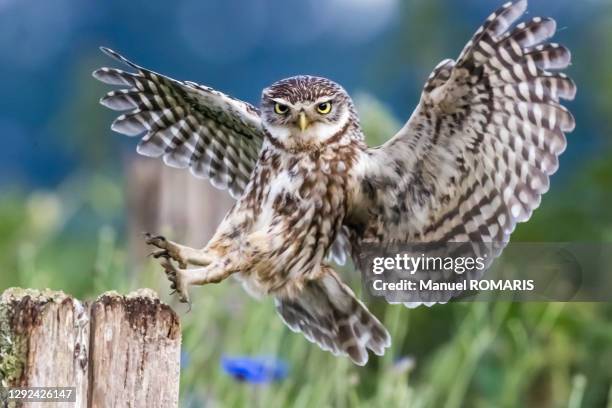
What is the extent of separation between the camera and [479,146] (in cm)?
337

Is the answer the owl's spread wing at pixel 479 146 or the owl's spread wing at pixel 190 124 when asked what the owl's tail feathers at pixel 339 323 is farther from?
the owl's spread wing at pixel 190 124

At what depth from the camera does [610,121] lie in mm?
8492

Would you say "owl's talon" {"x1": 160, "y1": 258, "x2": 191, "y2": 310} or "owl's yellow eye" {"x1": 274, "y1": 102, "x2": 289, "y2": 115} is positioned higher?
"owl's yellow eye" {"x1": 274, "y1": 102, "x2": 289, "y2": 115}

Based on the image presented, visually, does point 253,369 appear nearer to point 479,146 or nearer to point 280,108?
point 280,108

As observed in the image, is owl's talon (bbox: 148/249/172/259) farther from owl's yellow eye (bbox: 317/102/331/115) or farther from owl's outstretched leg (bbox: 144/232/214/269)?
owl's yellow eye (bbox: 317/102/331/115)

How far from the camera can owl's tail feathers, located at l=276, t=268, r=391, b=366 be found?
A: 3.63 meters

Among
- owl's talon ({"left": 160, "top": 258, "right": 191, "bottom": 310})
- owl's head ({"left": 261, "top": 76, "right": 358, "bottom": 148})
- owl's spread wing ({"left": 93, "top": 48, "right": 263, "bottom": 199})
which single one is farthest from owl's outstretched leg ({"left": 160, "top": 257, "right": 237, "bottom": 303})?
owl's spread wing ({"left": 93, "top": 48, "right": 263, "bottom": 199})

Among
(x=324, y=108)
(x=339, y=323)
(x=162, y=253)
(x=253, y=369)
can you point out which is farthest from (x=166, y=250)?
(x=253, y=369)

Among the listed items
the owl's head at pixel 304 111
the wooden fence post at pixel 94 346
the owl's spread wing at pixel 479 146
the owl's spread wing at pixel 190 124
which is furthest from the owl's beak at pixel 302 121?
the wooden fence post at pixel 94 346

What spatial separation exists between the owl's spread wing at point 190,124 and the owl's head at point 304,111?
337mm

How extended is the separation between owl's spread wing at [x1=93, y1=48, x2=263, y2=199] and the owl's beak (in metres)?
0.40

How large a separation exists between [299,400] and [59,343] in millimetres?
1847

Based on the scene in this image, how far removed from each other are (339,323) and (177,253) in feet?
2.81

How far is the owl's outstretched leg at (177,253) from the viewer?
285 centimetres
